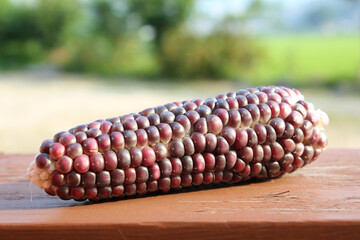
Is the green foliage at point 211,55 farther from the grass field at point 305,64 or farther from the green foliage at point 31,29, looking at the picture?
the green foliage at point 31,29

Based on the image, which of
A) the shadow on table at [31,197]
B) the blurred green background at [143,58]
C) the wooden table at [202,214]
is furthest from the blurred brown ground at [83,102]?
the wooden table at [202,214]

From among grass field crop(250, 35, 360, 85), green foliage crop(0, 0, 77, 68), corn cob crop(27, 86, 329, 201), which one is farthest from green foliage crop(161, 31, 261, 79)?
corn cob crop(27, 86, 329, 201)

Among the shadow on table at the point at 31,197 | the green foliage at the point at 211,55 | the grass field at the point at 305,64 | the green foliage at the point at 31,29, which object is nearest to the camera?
the shadow on table at the point at 31,197

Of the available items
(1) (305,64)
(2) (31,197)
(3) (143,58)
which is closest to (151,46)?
(3) (143,58)

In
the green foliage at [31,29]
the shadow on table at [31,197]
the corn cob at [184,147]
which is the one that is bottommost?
the shadow on table at [31,197]

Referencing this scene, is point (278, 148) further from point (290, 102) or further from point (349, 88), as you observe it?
point (349, 88)
